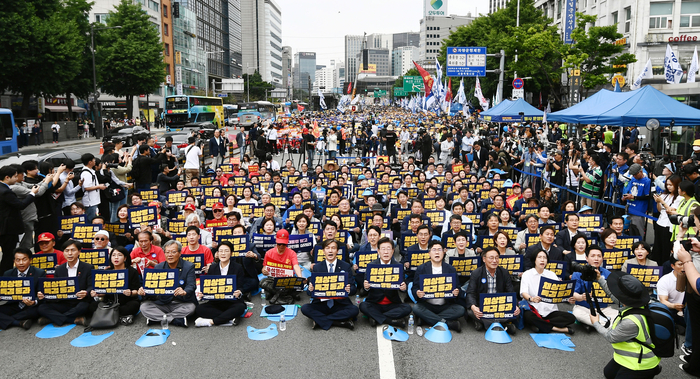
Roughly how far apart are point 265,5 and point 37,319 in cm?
16209

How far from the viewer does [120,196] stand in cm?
1348

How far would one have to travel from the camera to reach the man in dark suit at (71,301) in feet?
26.1

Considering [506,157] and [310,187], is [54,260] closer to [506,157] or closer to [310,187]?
[310,187]

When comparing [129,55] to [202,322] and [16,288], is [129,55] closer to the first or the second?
[16,288]

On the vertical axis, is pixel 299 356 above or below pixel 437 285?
below

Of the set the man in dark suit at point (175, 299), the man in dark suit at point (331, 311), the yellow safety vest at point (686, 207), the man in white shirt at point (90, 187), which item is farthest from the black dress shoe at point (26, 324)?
the yellow safety vest at point (686, 207)

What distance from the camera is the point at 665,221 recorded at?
9805 millimetres

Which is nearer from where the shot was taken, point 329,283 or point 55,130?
point 329,283

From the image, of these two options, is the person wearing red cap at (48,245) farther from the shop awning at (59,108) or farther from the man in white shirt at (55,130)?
the shop awning at (59,108)

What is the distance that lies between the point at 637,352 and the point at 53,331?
297 inches

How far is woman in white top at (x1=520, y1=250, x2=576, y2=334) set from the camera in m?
7.65

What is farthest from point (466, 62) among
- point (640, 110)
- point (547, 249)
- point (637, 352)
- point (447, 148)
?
point (637, 352)

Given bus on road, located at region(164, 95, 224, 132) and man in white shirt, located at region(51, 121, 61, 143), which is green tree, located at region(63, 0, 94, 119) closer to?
man in white shirt, located at region(51, 121, 61, 143)

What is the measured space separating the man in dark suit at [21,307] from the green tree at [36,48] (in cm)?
3146
